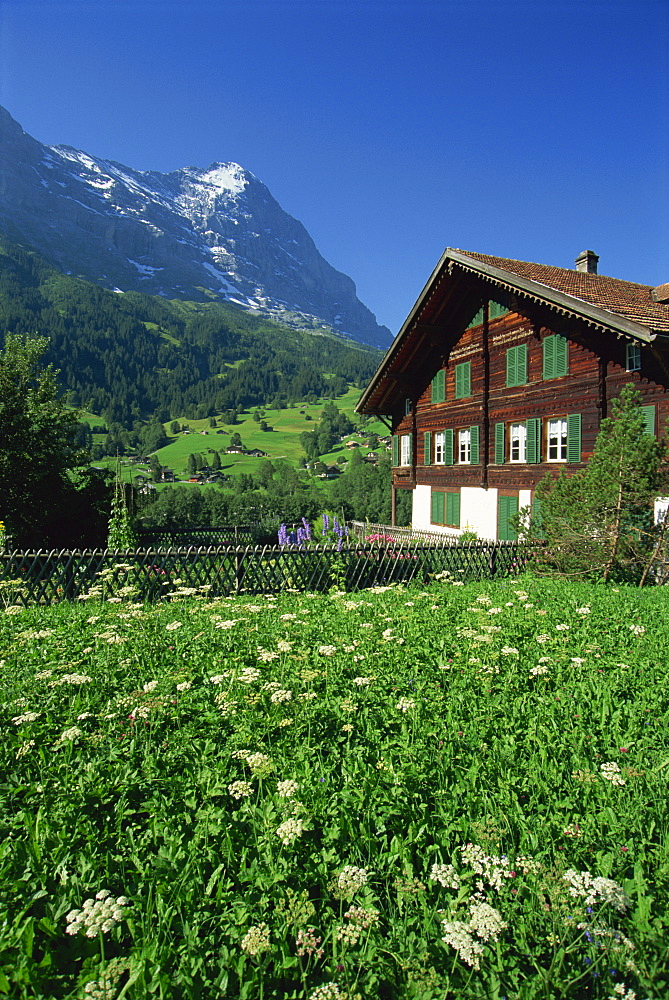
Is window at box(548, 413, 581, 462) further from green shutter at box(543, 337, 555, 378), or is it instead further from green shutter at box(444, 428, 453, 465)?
green shutter at box(444, 428, 453, 465)

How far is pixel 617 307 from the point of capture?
54.0 ft

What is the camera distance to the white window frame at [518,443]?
70.1 ft

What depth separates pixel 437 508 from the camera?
87.0 feet

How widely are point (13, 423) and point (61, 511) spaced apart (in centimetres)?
350

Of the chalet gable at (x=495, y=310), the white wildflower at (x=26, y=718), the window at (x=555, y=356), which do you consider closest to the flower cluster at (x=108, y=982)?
the white wildflower at (x=26, y=718)

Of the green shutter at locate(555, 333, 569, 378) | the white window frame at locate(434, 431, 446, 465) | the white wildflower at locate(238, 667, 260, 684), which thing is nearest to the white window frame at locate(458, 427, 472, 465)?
the white window frame at locate(434, 431, 446, 465)

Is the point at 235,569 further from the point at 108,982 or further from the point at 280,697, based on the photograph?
the point at 108,982

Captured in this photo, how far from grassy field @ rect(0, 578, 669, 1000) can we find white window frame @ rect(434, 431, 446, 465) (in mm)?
21498

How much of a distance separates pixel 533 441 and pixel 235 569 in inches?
576

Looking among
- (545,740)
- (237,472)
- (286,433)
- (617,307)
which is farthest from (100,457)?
(545,740)

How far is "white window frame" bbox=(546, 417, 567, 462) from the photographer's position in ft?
63.8

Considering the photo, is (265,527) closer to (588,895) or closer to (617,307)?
(617,307)

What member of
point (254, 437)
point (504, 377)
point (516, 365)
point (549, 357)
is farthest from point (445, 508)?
point (254, 437)

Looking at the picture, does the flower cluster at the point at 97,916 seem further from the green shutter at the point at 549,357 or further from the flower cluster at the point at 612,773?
the green shutter at the point at 549,357
